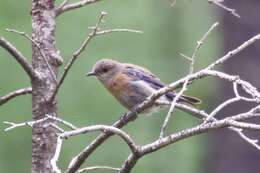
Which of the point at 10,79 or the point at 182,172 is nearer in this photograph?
the point at 10,79

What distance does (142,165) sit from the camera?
34.6 ft

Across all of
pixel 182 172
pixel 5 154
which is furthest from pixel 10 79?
pixel 182 172

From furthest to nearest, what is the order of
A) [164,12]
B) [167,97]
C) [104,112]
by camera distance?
[104,112] → [164,12] → [167,97]

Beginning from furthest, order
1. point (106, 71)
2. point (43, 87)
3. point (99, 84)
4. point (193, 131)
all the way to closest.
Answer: point (99, 84), point (106, 71), point (43, 87), point (193, 131)

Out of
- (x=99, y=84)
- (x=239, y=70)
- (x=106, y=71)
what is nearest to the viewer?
(x=106, y=71)

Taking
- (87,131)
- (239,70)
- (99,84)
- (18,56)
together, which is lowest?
(87,131)

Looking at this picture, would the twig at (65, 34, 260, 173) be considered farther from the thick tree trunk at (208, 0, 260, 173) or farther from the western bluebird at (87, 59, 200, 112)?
the thick tree trunk at (208, 0, 260, 173)

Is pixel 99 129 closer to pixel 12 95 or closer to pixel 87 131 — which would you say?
pixel 87 131

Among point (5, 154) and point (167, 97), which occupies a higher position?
point (5, 154)

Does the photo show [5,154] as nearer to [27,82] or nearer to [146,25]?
[27,82]

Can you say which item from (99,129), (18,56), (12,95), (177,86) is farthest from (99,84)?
(99,129)

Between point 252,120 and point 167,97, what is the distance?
1261 mm

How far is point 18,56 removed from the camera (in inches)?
157

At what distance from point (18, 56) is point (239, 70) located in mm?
3348
